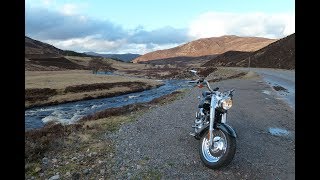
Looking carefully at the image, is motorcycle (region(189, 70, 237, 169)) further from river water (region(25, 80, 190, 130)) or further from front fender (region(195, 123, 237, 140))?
river water (region(25, 80, 190, 130))

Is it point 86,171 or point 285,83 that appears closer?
point 86,171

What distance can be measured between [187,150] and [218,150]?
5.68 feet

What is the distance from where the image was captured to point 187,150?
1026 centimetres

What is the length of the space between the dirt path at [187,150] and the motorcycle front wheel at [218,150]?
216 millimetres

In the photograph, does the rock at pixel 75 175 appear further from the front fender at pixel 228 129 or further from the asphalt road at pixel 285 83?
the asphalt road at pixel 285 83

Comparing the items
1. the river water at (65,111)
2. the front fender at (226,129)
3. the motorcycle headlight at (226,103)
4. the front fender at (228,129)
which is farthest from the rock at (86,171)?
the river water at (65,111)

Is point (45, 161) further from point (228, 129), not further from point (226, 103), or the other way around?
point (226, 103)

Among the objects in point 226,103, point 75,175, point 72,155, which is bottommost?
point 75,175

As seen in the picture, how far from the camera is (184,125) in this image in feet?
46.9

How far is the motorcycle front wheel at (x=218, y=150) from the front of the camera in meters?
8.17

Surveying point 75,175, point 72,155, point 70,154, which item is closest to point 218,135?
point 75,175

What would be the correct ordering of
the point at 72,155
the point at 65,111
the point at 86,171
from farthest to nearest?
the point at 65,111 < the point at 72,155 < the point at 86,171
